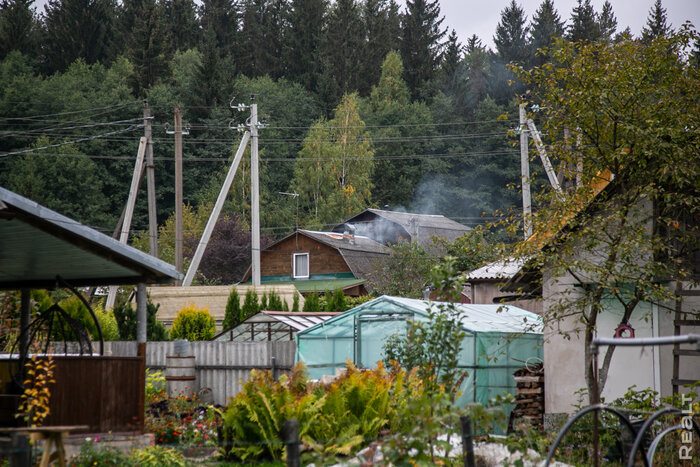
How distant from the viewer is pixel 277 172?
60625mm

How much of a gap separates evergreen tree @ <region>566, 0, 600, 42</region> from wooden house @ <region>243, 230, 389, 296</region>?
2592 cm

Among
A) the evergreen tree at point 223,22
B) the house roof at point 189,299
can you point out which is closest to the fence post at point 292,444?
the house roof at point 189,299

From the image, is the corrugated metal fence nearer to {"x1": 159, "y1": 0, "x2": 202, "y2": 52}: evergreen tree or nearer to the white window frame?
the white window frame

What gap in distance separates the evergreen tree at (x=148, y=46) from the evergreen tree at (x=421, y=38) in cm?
2111

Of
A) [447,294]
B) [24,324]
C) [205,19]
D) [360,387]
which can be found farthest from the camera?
[205,19]

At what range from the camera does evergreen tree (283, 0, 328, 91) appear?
71.9 meters

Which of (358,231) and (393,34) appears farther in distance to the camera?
(393,34)

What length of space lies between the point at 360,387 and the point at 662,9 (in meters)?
61.3

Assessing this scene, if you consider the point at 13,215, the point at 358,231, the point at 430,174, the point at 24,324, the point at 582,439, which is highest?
the point at 430,174

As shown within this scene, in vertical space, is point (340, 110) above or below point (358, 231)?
above

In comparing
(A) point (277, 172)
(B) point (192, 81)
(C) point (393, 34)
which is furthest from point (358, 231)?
(C) point (393, 34)

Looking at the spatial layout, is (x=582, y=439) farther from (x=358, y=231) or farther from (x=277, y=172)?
(x=277, y=172)

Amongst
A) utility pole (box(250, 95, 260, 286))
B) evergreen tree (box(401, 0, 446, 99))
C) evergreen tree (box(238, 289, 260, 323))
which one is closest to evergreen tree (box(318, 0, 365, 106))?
evergreen tree (box(401, 0, 446, 99))

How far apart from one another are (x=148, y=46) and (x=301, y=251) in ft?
82.5
